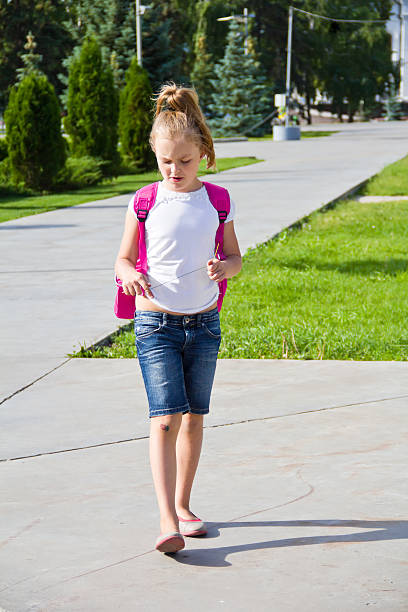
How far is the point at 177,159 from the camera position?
3.56 m

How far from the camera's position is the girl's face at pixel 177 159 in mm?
3539

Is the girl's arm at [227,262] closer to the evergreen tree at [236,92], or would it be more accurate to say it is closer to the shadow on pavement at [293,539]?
the shadow on pavement at [293,539]

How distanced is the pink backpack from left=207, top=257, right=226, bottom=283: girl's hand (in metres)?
0.13

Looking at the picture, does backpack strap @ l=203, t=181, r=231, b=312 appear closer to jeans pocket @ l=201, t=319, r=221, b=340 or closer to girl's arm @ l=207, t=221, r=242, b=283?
girl's arm @ l=207, t=221, r=242, b=283

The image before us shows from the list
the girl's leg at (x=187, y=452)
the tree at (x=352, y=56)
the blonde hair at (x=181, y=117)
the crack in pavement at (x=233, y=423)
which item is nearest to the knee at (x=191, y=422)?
the girl's leg at (x=187, y=452)

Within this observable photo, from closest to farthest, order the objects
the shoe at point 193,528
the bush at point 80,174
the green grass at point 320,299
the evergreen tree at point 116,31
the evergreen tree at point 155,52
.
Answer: the shoe at point 193,528 → the green grass at point 320,299 → the bush at point 80,174 → the evergreen tree at point 155,52 → the evergreen tree at point 116,31

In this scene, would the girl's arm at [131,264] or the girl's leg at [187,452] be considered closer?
the girl's arm at [131,264]

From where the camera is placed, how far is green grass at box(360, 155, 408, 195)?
19844mm

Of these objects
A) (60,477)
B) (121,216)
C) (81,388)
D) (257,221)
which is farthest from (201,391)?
(121,216)

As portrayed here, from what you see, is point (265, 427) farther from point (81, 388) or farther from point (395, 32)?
point (395, 32)

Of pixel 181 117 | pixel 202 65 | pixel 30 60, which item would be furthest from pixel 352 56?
pixel 181 117

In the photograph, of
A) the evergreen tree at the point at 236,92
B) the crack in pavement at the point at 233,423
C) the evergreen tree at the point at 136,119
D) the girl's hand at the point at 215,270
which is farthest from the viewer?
the evergreen tree at the point at 236,92

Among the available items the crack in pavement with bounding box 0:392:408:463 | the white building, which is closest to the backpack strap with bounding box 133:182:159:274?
the crack in pavement with bounding box 0:392:408:463

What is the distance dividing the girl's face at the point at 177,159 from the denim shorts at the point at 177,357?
48 cm
